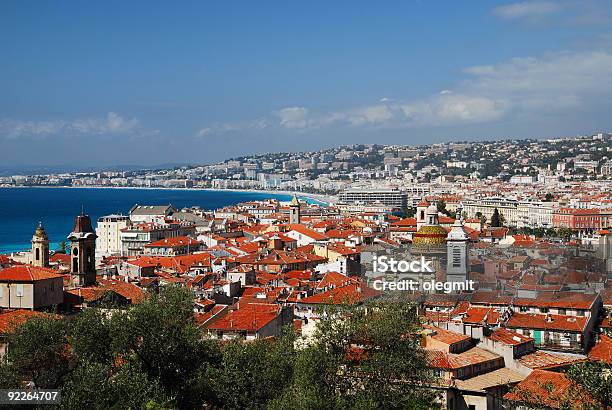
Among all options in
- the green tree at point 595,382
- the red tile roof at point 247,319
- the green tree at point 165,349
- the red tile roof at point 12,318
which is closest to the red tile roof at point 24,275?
the red tile roof at point 12,318

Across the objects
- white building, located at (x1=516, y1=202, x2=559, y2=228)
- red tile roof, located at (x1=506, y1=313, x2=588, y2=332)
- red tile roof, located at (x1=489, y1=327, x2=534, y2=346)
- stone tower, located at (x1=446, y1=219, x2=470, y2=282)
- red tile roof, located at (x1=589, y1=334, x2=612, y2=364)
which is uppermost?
stone tower, located at (x1=446, y1=219, x2=470, y2=282)

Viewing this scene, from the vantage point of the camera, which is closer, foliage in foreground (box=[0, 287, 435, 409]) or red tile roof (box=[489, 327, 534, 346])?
foliage in foreground (box=[0, 287, 435, 409])

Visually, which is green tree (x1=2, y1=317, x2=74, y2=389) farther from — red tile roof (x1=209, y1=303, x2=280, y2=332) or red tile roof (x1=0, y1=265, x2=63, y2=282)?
red tile roof (x1=0, y1=265, x2=63, y2=282)

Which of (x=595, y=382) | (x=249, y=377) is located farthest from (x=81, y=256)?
(x=595, y=382)

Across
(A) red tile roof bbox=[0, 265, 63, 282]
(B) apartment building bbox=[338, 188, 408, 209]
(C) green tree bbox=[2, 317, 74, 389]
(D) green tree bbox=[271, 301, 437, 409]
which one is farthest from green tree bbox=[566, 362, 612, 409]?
(B) apartment building bbox=[338, 188, 408, 209]

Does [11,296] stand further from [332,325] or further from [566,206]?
[566,206]

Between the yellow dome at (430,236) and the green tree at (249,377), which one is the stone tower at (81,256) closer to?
the green tree at (249,377)

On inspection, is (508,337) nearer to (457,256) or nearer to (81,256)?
(457,256)

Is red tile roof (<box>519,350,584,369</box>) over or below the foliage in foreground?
below
